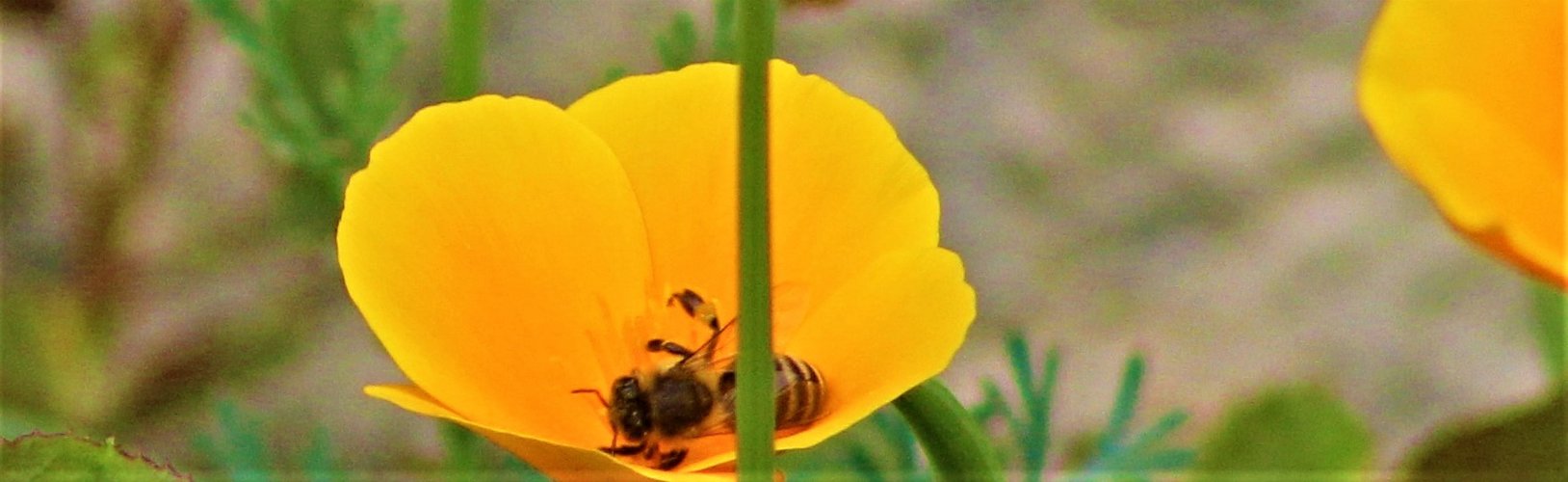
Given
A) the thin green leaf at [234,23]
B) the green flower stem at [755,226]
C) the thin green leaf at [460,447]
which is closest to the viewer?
the green flower stem at [755,226]

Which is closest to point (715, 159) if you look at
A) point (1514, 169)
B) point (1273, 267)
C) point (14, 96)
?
point (1514, 169)

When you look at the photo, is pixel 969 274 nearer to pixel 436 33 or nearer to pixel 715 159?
pixel 436 33

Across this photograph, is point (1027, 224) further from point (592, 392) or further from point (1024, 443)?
point (592, 392)

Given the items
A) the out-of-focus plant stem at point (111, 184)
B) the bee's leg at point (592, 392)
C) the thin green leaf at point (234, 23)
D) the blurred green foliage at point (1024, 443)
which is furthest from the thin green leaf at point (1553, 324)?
the out-of-focus plant stem at point (111, 184)

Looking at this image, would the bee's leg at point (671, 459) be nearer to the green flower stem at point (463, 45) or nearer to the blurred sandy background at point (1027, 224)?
the green flower stem at point (463, 45)

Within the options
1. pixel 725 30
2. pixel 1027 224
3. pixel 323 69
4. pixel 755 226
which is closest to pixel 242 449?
pixel 323 69

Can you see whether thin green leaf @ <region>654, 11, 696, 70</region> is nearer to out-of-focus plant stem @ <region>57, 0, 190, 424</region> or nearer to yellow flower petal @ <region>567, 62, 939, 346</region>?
yellow flower petal @ <region>567, 62, 939, 346</region>

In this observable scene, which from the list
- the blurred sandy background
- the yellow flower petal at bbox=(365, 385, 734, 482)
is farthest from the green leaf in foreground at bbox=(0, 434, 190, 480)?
the blurred sandy background
